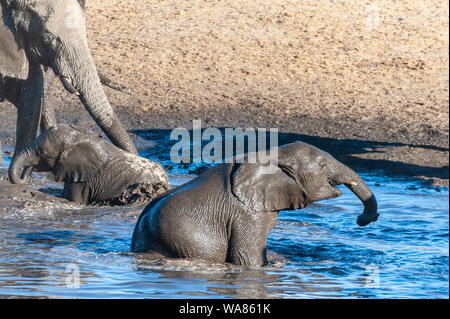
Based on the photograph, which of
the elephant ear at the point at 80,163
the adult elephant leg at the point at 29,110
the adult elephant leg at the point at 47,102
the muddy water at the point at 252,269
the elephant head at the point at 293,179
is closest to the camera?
the muddy water at the point at 252,269

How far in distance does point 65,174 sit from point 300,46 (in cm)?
802

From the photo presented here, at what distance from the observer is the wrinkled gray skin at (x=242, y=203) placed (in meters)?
6.07

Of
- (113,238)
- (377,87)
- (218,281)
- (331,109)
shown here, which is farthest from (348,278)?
(377,87)

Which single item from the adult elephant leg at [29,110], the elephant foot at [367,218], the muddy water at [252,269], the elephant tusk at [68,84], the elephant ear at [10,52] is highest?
the elephant ear at [10,52]

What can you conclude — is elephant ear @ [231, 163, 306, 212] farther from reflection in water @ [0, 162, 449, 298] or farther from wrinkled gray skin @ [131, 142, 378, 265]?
reflection in water @ [0, 162, 449, 298]

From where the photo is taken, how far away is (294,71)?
15.1 metres

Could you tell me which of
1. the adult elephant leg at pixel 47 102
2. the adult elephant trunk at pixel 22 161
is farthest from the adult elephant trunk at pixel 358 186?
the adult elephant leg at pixel 47 102

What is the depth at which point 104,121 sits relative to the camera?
29.6 ft

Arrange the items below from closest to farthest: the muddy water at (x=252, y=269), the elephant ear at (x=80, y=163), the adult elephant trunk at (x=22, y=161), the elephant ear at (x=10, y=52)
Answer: the muddy water at (x=252, y=269) < the adult elephant trunk at (x=22, y=161) < the elephant ear at (x=80, y=163) < the elephant ear at (x=10, y=52)

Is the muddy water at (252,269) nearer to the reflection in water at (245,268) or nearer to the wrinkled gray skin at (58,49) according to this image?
the reflection in water at (245,268)

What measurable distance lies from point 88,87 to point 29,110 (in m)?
0.96

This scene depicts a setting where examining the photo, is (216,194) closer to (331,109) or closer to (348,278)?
(348,278)

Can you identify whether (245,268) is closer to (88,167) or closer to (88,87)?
(88,167)

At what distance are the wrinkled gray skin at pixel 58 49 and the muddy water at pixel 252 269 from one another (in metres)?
1.21
